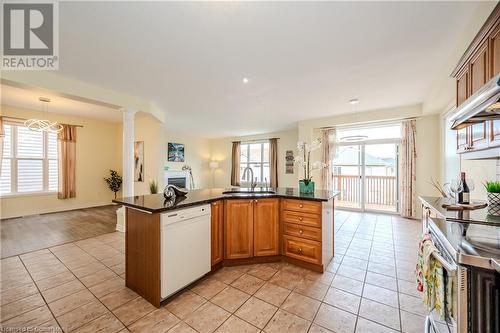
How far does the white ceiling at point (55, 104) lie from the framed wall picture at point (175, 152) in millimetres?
2028

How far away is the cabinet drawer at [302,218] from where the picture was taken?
2393 mm

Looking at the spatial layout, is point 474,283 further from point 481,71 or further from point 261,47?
point 261,47

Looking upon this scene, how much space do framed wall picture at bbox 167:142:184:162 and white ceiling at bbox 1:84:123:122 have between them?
6.65ft

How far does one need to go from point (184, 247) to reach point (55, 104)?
5.31m

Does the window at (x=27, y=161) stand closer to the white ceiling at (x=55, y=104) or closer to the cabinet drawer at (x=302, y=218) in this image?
the white ceiling at (x=55, y=104)

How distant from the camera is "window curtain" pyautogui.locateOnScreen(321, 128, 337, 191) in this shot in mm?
5637

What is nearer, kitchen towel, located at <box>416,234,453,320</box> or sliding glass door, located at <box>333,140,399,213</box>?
kitchen towel, located at <box>416,234,453,320</box>

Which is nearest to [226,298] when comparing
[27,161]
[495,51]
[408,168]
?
[495,51]

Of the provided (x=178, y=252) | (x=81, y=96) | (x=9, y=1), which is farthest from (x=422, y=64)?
(x=81, y=96)

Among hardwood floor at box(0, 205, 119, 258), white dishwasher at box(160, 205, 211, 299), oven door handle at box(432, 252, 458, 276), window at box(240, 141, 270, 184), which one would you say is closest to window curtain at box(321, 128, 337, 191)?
window at box(240, 141, 270, 184)

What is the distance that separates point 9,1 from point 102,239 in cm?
329

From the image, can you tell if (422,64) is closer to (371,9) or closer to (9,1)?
(371,9)

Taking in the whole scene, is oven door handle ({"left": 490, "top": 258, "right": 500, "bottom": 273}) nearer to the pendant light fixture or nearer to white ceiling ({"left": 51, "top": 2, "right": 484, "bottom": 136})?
white ceiling ({"left": 51, "top": 2, "right": 484, "bottom": 136})

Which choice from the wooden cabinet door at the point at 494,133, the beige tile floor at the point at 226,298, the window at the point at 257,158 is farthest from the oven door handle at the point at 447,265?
the window at the point at 257,158
